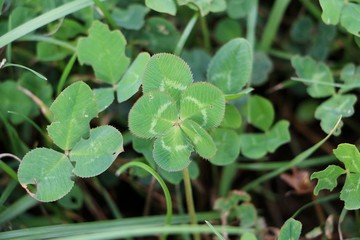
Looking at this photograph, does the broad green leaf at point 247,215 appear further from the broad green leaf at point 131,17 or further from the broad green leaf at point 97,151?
the broad green leaf at point 131,17

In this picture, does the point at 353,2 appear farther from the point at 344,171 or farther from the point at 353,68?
the point at 344,171

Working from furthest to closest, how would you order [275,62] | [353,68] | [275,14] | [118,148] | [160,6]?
[275,62]
[275,14]
[353,68]
[160,6]
[118,148]

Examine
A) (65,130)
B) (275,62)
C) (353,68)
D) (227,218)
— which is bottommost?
(227,218)

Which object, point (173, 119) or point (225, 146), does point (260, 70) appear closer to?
point (225, 146)

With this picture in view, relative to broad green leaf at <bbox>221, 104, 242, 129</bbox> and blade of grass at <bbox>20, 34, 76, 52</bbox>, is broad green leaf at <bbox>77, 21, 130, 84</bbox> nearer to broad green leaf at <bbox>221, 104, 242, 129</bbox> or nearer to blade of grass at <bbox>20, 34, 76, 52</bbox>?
blade of grass at <bbox>20, 34, 76, 52</bbox>

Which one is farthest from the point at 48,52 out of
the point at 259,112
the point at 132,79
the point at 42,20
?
the point at 259,112

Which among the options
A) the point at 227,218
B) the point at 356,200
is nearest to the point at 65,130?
the point at 227,218

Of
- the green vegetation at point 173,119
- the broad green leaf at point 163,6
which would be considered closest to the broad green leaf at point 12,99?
the green vegetation at point 173,119
